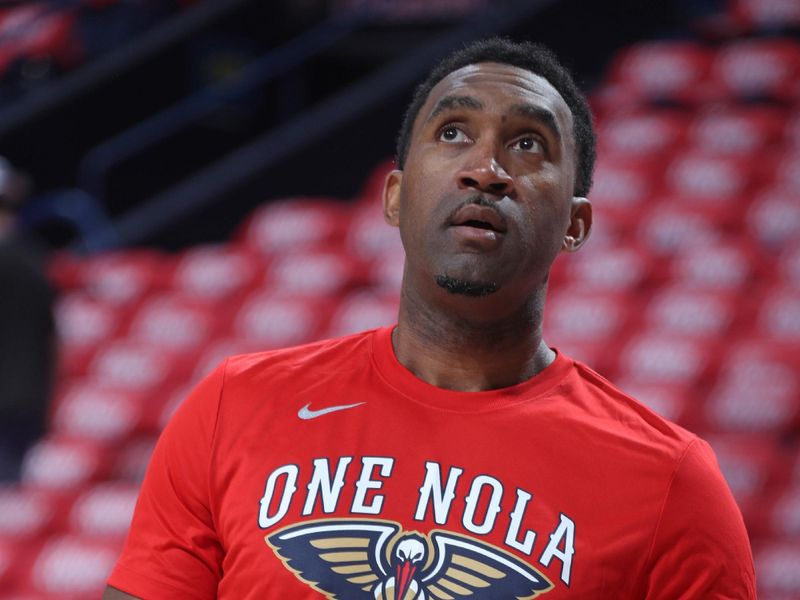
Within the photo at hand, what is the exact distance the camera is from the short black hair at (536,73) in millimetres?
1747

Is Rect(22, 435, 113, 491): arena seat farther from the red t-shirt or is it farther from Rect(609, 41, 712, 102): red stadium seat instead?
Rect(609, 41, 712, 102): red stadium seat

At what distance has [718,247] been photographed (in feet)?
17.3

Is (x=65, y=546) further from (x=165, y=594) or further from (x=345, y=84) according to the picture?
(x=345, y=84)

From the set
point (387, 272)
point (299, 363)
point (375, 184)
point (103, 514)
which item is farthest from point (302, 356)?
point (375, 184)

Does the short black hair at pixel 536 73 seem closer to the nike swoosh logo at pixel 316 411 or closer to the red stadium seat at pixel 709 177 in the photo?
the nike swoosh logo at pixel 316 411

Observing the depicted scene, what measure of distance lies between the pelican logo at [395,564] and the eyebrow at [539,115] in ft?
1.80

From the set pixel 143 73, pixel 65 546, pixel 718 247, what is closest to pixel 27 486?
pixel 65 546

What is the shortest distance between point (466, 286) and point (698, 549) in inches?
16.4

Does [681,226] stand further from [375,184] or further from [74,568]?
[74,568]

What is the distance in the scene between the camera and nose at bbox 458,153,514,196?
1604mm

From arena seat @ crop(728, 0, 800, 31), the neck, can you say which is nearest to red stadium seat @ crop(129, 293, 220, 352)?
arena seat @ crop(728, 0, 800, 31)

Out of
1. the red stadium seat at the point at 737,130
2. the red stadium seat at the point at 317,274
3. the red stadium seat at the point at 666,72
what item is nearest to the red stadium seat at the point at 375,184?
the red stadium seat at the point at 317,274

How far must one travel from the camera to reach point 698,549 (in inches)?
57.6

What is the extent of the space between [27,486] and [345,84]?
4863 millimetres
